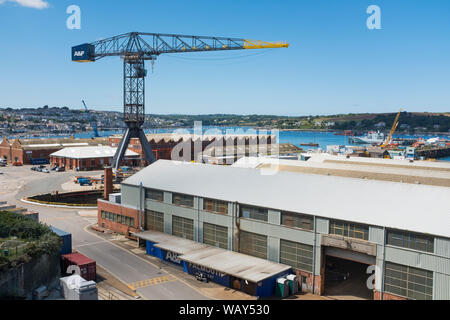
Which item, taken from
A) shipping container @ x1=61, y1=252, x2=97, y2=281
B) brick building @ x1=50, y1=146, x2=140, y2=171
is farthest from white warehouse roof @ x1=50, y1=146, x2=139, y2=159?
shipping container @ x1=61, y1=252, x2=97, y2=281

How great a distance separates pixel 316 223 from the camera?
56.8 feet

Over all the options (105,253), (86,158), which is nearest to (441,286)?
(105,253)

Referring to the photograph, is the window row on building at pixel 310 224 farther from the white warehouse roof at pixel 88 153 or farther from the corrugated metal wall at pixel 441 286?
the white warehouse roof at pixel 88 153

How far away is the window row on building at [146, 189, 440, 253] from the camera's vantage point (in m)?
14.9

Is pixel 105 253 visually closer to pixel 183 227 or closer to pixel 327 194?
pixel 183 227

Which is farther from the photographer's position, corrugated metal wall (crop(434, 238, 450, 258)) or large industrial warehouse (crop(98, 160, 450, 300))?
large industrial warehouse (crop(98, 160, 450, 300))

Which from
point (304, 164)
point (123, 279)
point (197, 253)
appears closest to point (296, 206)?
point (197, 253)

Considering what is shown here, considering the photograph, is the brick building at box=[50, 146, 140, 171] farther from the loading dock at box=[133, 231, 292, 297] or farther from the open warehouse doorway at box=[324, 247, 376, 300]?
the open warehouse doorway at box=[324, 247, 376, 300]

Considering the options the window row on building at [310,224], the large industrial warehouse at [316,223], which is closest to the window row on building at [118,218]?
the large industrial warehouse at [316,223]

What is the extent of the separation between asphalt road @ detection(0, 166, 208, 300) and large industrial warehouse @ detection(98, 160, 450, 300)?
4.71 feet

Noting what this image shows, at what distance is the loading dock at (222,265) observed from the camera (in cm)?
1703

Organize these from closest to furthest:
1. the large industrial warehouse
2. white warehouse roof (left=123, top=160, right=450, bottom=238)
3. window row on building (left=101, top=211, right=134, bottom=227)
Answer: the large industrial warehouse → white warehouse roof (left=123, top=160, right=450, bottom=238) → window row on building (left=101, top=211, right=134, bottom=227)

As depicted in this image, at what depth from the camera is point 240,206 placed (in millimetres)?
19922

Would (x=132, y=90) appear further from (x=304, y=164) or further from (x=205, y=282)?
(x=205, y=282)
